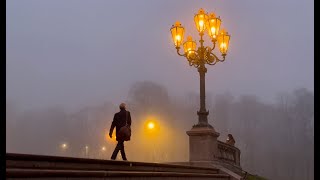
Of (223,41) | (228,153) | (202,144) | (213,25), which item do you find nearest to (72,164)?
(202,144)

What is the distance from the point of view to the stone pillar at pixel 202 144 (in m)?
19.5

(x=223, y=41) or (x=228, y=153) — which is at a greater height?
(x=223, y=41)

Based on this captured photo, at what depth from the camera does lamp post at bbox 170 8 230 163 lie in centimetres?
1956

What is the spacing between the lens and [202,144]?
19562 millimetres

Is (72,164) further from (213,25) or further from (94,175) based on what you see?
(213,25)

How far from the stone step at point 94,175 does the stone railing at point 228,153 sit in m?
4.22

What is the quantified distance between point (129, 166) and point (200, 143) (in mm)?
6772

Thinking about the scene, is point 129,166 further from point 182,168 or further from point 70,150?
point 70,150

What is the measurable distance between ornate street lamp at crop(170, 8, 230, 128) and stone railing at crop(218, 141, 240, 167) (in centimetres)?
204

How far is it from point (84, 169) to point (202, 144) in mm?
8749

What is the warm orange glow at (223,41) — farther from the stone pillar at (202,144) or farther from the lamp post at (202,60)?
the stone pillar at (202,144)

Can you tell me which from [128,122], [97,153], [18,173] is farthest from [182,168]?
[97,153]

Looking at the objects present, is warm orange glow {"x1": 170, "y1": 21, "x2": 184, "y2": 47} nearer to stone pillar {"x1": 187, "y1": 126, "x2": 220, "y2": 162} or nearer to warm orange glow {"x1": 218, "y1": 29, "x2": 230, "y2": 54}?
warm orange glow {"x1": 218, "y1": 29, "x2": 230, "y2": 54}
